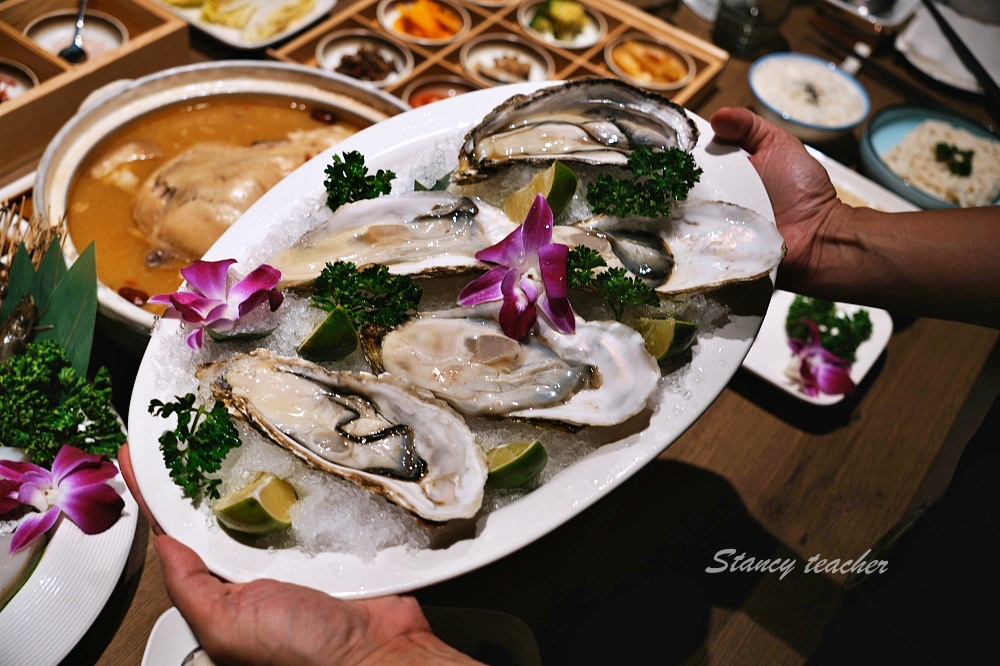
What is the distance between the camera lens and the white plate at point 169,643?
103cm

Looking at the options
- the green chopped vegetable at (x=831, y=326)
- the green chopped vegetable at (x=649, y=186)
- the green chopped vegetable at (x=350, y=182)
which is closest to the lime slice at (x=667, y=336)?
the green chopped vegetable at (x=649, y=186)

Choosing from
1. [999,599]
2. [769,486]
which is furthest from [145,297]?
[999,599]

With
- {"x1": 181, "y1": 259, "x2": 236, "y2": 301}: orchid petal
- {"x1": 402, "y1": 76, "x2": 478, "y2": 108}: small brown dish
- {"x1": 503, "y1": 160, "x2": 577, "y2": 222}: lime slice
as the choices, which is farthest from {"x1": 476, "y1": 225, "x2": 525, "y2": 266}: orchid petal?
{"x1": 402, "y1": 76, "x2": 478, "y2": 108}: small brown dish

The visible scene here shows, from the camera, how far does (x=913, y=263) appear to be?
1269 millimetres

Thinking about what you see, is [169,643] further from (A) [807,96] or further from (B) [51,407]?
(A) [807,96]

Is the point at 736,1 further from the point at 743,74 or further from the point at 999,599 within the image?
the point at 999,599

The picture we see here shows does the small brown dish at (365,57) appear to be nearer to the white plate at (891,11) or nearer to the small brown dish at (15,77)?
the small brown dish at (15,77)

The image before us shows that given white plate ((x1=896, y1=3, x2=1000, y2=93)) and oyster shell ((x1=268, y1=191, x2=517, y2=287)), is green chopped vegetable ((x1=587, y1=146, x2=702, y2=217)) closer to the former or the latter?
oyster shell ((x1=268, y1=191, x2=517, y2=287))

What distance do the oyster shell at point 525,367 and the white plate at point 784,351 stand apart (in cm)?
79

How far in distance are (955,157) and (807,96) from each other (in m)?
0.51

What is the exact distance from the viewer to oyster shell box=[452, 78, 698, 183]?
118 centimetres

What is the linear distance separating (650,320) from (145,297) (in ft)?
3.83

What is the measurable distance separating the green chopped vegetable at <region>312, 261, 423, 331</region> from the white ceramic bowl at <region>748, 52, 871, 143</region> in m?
1.77
